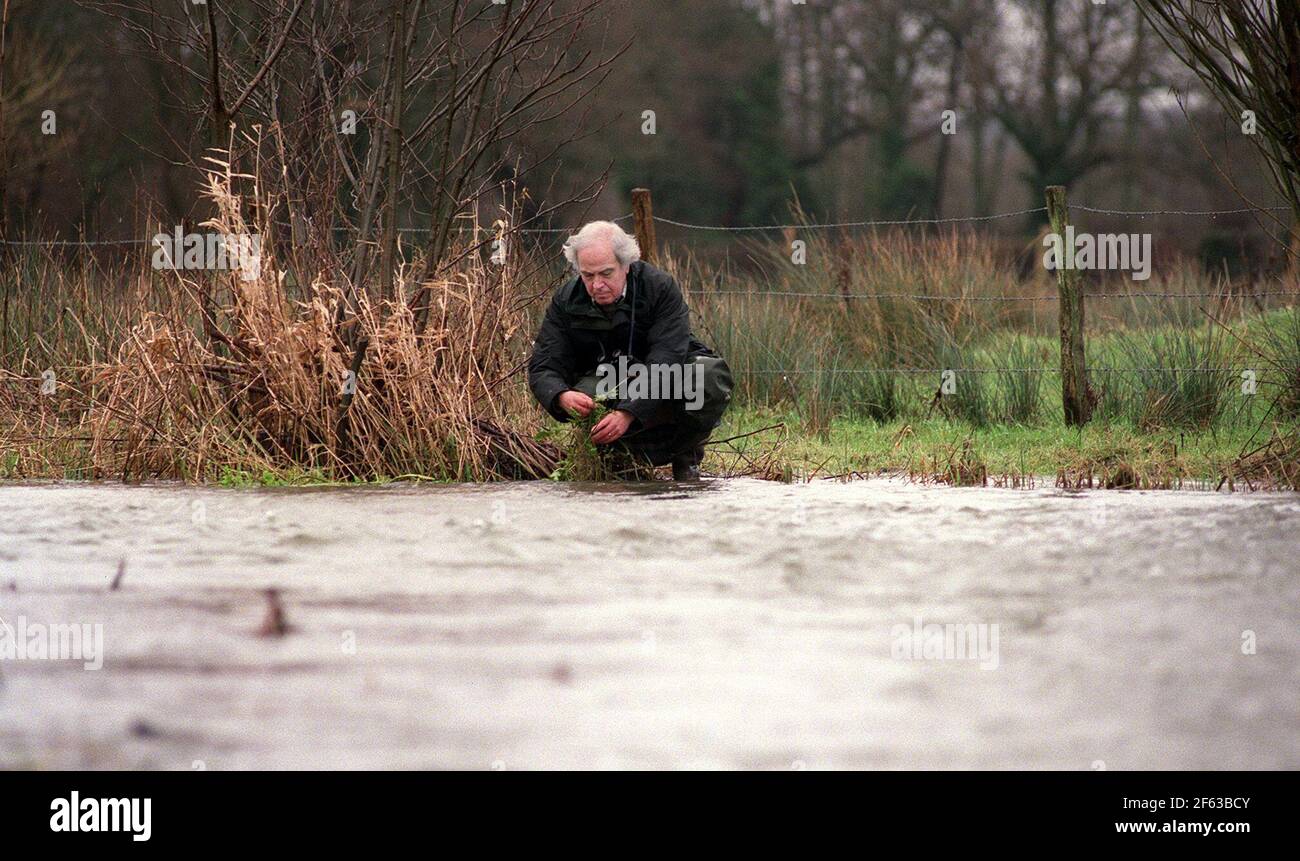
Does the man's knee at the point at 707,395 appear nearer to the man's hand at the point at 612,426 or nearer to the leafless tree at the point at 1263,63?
the man's hand at the point at 612,426

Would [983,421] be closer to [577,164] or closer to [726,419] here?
[726,419]

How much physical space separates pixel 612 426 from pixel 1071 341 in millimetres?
3551

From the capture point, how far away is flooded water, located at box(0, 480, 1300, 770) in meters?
2.99

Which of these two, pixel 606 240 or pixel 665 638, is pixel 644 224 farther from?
pixel 665 638

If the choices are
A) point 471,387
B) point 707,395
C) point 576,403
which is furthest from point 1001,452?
point 471,387

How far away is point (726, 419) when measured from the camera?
10070 millimetres

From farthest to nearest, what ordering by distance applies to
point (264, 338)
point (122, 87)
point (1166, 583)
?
point (122, 87) → point (264, 338) → point (1166, 583)

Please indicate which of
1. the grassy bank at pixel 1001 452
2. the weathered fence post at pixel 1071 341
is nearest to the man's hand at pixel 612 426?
the grassy bank at pixel 1001 452

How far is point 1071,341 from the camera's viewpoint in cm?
945

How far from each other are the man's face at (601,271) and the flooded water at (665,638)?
1421 millimetres

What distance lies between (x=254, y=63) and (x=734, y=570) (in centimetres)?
526

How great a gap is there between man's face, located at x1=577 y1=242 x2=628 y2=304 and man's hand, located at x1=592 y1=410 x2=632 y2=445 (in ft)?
1.85

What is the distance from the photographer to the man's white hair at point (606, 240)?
23.8 feet

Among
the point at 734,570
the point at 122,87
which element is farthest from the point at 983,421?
the point at 122,87
